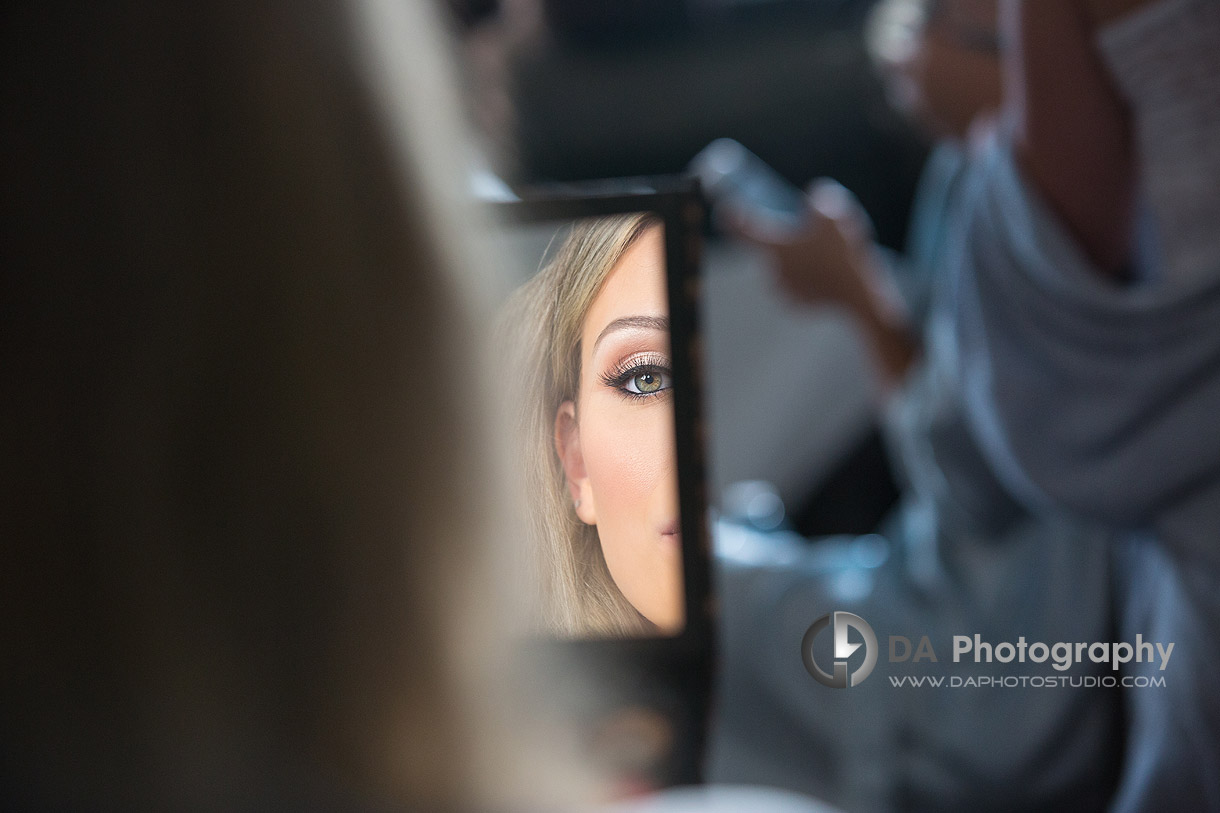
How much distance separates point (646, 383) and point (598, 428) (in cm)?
3

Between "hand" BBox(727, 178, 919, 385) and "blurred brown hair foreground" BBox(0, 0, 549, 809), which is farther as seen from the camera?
"hand" BBox(727, 178, 919, 385)

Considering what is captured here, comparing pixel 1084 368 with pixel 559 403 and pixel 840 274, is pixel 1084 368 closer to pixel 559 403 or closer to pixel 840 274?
pixel 559 403

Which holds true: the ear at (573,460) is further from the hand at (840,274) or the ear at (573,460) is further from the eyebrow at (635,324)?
the hand at (840,274)

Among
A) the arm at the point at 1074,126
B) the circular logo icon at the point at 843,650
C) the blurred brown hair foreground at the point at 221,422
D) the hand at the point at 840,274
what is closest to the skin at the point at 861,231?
the hand at the point at 840,274

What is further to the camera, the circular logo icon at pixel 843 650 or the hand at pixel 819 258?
the hand at pixel 819 258

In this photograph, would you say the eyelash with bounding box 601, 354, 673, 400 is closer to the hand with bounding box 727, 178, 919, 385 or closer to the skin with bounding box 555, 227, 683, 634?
the skin with bounding box 555, 227, 683, 634

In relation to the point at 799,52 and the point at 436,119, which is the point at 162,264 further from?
the point at 799,52

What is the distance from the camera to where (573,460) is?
34cm

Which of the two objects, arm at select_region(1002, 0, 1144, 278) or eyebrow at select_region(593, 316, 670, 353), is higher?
arm at select_region(1002, 0, 1144, 278)

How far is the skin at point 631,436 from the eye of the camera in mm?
338

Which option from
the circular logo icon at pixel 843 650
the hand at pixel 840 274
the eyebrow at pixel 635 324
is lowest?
the circular logo icon at pixel 843 650

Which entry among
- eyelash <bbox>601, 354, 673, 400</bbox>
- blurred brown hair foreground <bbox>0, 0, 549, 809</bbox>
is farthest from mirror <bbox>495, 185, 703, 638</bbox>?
blurred brown hair foreground <bbox>0, 0, 549, 809</bbox>

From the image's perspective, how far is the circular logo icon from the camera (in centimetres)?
46

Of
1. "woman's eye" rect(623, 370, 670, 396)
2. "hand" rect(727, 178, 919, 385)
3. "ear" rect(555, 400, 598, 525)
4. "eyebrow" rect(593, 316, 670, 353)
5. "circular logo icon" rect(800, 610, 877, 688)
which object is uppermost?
"hand" rect(727, 178, 919, 385)
